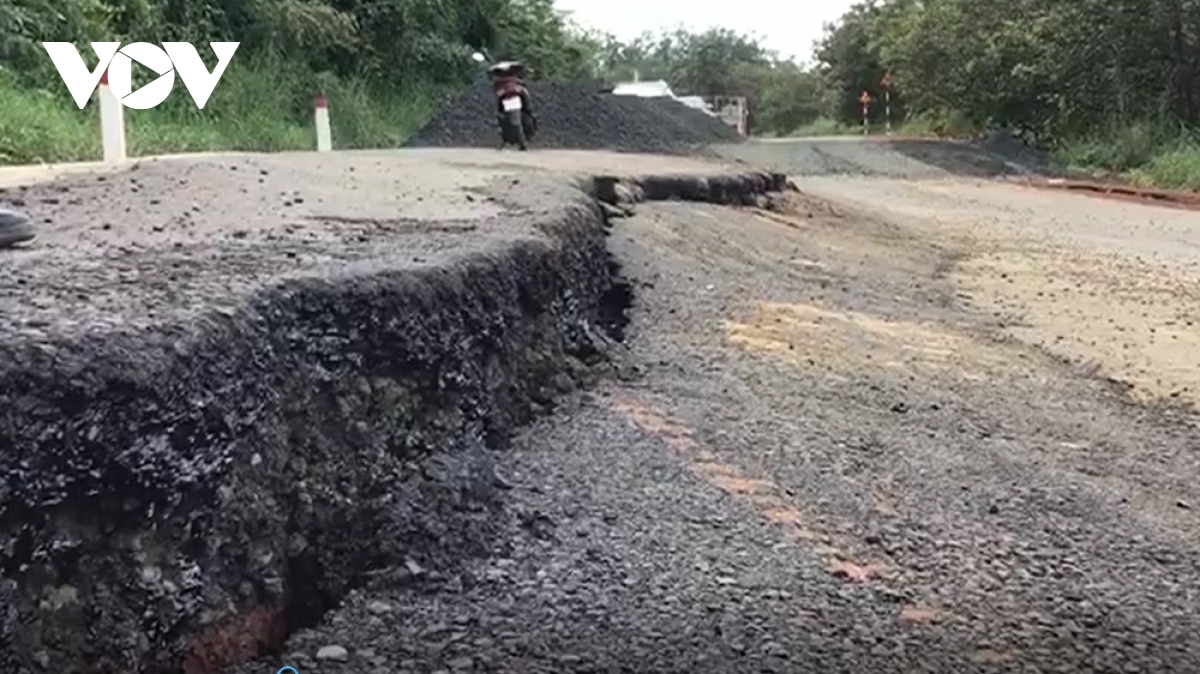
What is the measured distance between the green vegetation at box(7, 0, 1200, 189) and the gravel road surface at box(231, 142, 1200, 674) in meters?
6.52

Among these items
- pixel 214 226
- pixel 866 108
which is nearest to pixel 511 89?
pixel 214 226

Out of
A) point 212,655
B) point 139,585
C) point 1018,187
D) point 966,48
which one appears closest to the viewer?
point 139,585

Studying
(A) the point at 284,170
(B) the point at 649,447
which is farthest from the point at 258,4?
(B) the point at 649,447

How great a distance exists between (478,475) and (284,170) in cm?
517

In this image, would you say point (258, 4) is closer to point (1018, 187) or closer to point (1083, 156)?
point (1018, 187)

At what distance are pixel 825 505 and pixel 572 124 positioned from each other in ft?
58.2

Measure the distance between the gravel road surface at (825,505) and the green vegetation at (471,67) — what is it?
6.52m

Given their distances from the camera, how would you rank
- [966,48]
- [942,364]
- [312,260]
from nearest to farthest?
[312,260] < [942,364] < [966,48]

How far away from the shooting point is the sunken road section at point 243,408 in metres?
3.12

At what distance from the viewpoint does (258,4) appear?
62.3 ft

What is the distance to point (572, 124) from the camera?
22453 mm

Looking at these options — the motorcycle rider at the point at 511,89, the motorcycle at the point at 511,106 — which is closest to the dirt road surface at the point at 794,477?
the motorcycle at the point at 511,106

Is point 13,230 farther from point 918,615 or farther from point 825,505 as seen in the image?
point 918,615

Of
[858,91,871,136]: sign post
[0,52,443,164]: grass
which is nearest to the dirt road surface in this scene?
[0,52,443,164]: grass
